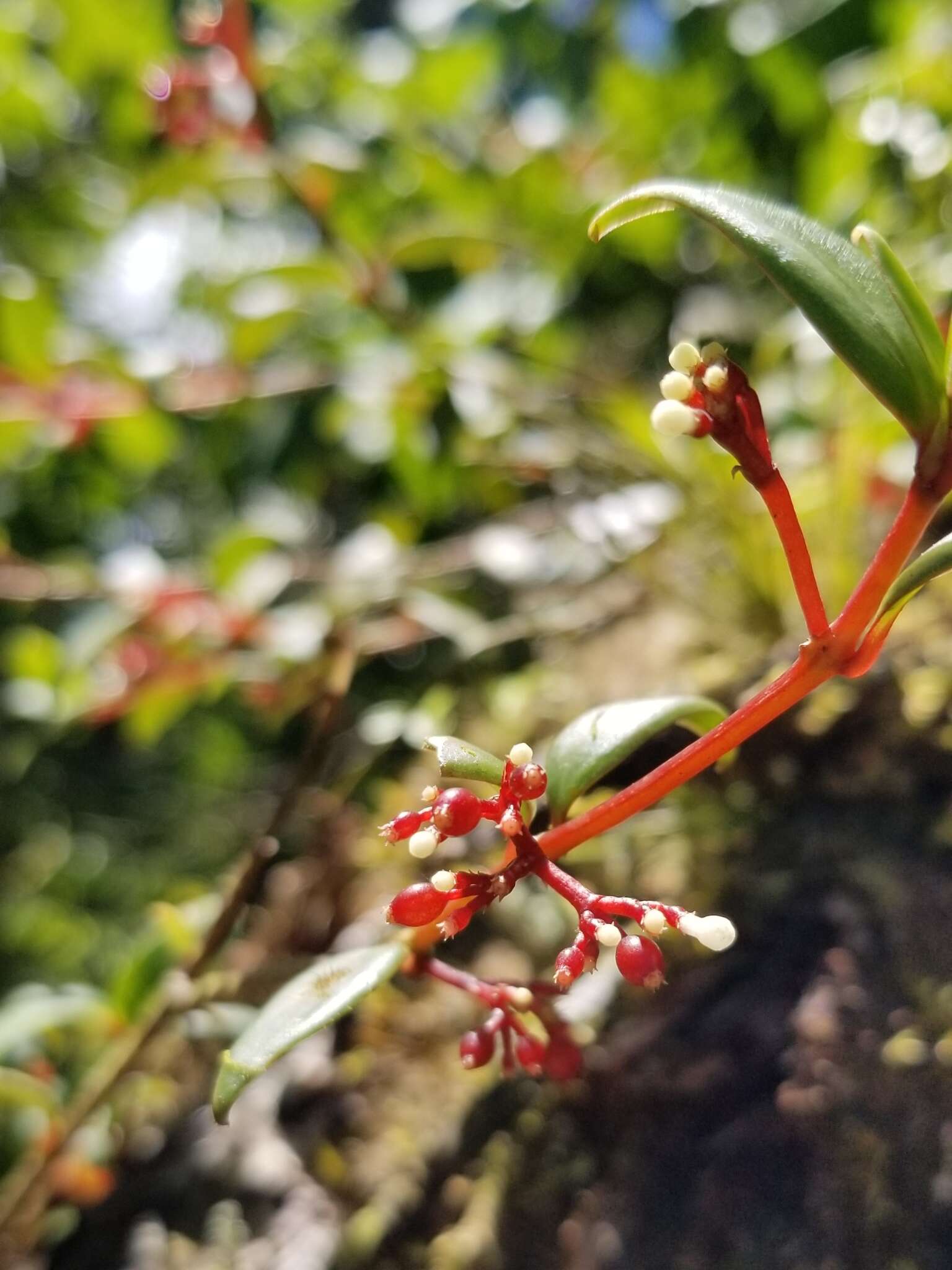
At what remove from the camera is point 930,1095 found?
0.62m

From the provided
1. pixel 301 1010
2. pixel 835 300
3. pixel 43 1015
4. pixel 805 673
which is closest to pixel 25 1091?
pixel 43 1015

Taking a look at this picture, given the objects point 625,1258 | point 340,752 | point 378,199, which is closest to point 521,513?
point 340,752

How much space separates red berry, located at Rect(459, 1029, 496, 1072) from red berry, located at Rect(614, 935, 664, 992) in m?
0.12

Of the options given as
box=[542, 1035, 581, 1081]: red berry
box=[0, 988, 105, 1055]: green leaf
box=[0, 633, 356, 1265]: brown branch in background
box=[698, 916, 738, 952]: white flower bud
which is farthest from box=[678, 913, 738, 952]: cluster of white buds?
box=[0, 988, 105, 1055]: green leaf

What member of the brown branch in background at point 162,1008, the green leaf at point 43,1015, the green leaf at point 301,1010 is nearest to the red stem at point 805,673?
the green leaf at point 301,1010

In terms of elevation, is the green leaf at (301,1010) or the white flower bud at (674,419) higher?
the white flower bud at (674,419)

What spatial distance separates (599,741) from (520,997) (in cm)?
13

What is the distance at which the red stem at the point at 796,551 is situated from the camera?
422 millimetres

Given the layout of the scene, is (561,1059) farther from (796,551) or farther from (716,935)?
(796,551)

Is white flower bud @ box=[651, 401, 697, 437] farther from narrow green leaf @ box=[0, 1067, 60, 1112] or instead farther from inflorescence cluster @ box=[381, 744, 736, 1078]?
narrow green leaf @ box=[0, 1067, 60, 1112]

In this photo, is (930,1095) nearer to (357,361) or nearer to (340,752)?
(340,752)

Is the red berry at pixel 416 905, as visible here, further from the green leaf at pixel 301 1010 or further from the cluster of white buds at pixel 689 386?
the cluster of white buds at pixel 689 386

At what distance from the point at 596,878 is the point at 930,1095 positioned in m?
0.36

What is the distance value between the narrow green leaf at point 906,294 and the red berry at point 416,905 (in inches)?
12.4
